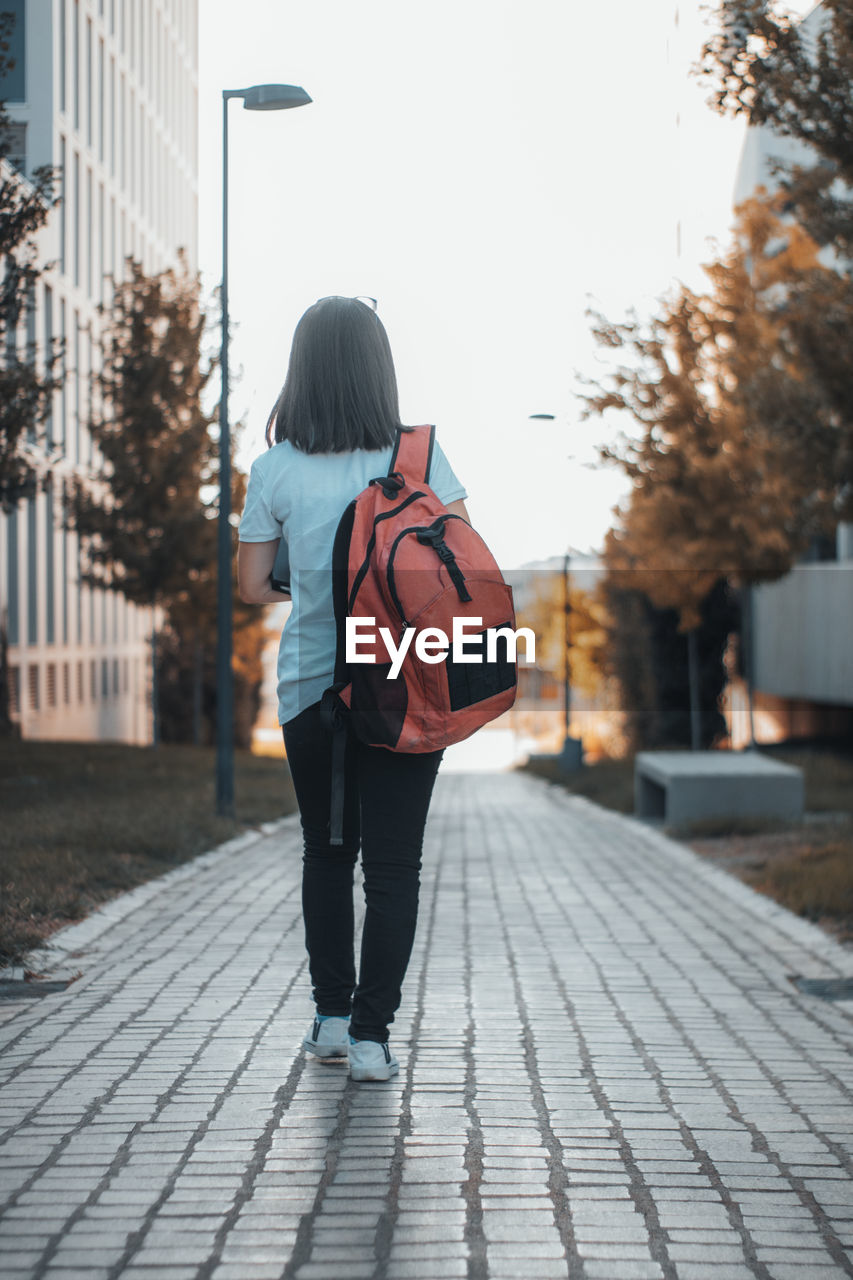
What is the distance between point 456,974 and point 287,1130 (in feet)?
7.72

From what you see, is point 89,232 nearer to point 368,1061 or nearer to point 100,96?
point 100,96

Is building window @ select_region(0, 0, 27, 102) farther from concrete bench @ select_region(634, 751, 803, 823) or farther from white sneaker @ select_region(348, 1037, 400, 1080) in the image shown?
concrete bench @ select_region(634, 751, 803, 823)

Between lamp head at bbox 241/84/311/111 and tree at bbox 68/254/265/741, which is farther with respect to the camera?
tree at bbox 68/254/265/741

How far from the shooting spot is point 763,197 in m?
19.8

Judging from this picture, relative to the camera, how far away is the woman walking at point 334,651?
3891 millimetres

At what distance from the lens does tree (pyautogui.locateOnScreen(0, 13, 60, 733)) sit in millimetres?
9758

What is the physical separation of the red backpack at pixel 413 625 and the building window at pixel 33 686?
27.9m

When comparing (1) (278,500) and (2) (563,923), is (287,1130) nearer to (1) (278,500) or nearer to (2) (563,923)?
(1) (278,500)

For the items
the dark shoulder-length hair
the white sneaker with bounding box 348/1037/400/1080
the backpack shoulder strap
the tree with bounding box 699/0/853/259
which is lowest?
the white sneaker with bounding box 348/1037/400/1080

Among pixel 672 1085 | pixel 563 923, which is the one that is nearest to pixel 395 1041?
pixel 672 1085

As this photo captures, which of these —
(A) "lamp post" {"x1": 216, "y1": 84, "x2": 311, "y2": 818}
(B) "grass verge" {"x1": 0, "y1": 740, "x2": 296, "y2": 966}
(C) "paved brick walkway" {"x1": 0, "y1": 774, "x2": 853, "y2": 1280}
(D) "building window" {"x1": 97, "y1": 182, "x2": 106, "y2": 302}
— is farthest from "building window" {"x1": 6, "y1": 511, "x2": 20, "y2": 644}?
(C) "paved brick walkway" {"x1": 0, "y1": 774, "x2": 853, "y2": 1280}

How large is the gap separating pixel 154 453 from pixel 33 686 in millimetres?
10690

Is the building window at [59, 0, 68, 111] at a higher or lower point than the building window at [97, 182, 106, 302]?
higher

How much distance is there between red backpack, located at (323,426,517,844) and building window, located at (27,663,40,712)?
27.9m
